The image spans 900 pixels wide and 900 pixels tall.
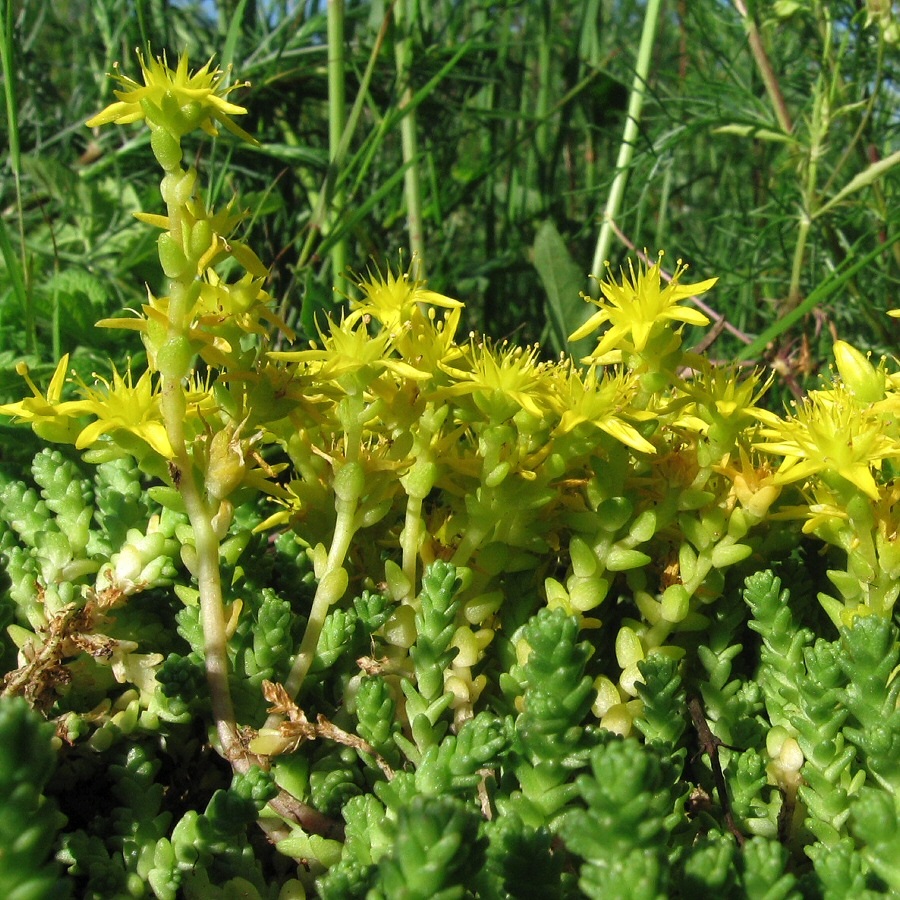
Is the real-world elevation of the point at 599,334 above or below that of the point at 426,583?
below

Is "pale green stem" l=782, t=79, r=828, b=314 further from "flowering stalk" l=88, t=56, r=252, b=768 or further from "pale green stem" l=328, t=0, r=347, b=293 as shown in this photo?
"flowering stalk" l=88, t=56, r=252, b=768

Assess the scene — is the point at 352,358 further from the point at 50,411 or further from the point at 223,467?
the point at 50,411

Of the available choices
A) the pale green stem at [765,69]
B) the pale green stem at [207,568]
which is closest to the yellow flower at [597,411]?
the pale green stem at [207,568]

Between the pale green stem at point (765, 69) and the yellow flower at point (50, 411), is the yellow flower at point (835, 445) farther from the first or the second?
the pale green stem at point (765, 69)

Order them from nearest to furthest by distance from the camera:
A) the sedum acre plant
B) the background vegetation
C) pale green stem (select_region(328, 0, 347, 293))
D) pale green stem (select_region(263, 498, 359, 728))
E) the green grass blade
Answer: the sedum acre plant
pale green stem (select_region(263, 498, 359, 728))
the green grass blade
pale green stem (select_region(328, 0, 347, 293))
the background vegetation

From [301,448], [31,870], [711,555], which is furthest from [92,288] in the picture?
[31,870]

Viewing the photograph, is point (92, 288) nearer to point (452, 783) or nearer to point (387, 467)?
point (387, 467)

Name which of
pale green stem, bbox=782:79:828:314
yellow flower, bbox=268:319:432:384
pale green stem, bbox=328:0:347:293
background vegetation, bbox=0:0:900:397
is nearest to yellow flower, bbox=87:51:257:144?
yellow flower, bbox=268:319:432:384
